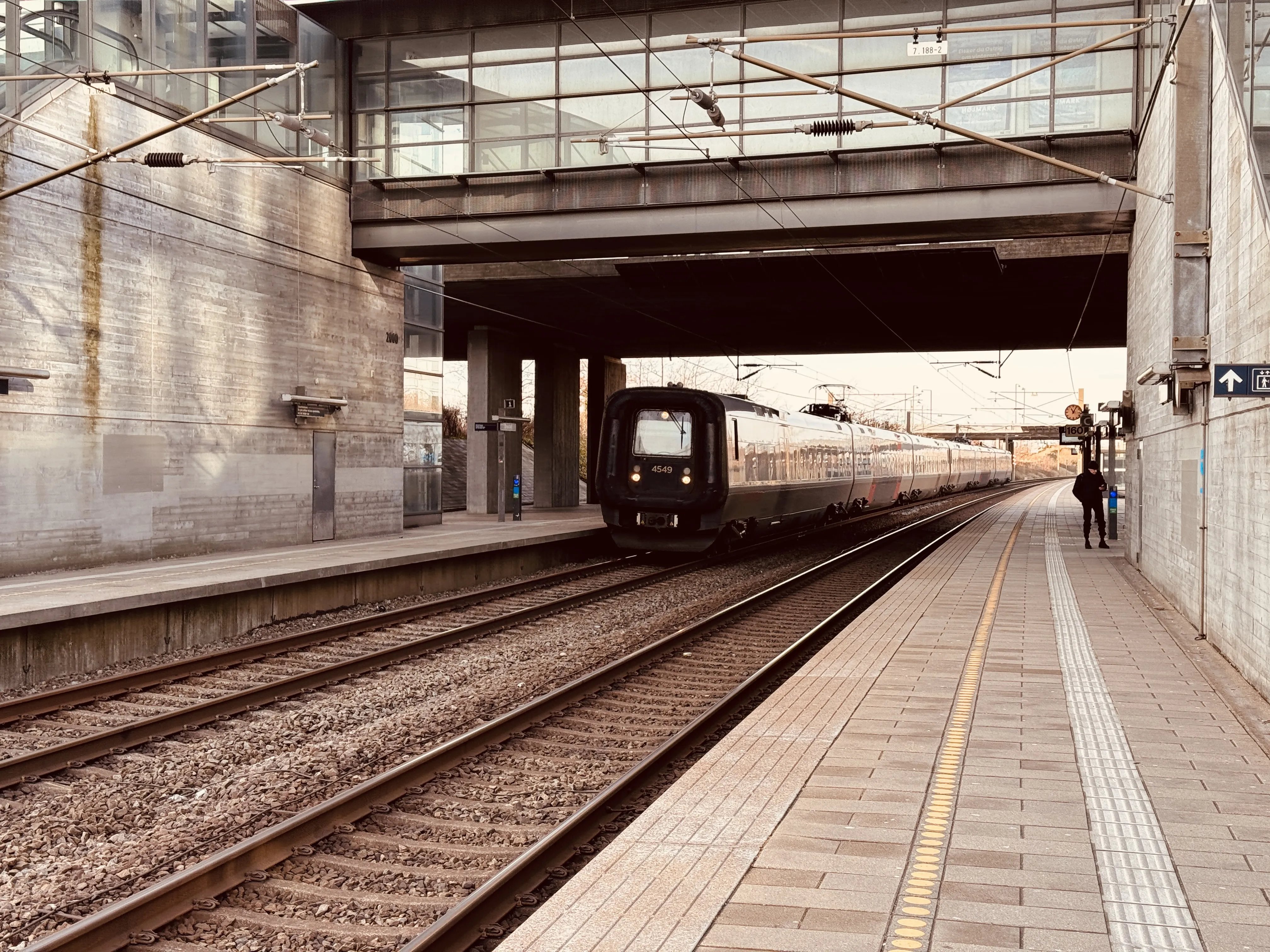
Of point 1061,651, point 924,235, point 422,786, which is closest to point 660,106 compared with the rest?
point 924,235

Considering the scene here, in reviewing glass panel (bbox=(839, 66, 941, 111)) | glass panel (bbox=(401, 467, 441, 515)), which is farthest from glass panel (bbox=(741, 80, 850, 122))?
glass panel (bbox=(401, 467, 441, 515))

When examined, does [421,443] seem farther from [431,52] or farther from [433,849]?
[433,849]

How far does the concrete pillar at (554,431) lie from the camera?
35.0 m

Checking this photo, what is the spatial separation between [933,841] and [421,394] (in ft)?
62.6

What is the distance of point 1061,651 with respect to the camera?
9.70 m

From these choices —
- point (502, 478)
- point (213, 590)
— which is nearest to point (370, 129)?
point (502, 478)

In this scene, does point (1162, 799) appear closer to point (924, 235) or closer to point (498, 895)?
point (498, 895)

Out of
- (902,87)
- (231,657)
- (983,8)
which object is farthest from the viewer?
(902,87)

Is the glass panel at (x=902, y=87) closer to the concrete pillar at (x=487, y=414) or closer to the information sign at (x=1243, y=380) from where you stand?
the information sign at (x=1243, y=380)

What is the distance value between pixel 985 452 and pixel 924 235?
180 ft

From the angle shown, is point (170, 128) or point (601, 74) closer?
point (170, 128)

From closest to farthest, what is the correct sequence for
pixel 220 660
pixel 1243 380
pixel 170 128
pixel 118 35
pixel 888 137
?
pixel 1243 380 < pixel 170 128 < pixel 220 660 < pixel 118 35 < pixel 888 137

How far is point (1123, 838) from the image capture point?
475cm

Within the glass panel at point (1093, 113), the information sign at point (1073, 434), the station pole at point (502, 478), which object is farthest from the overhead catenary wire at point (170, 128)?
the information sign at point (1073, 434)
